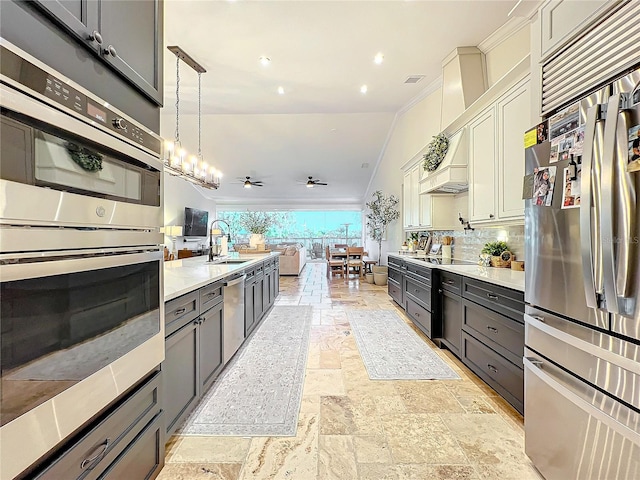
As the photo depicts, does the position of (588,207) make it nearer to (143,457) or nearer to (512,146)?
(512,146)

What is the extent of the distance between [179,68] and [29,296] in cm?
477

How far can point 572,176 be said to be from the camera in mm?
1279

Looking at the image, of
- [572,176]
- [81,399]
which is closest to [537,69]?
[572,176]

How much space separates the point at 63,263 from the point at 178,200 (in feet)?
33.2

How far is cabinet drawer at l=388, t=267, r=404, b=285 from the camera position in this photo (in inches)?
188

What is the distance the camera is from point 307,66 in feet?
14.1

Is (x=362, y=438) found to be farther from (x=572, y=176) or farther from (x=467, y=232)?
(x=467, y=232)

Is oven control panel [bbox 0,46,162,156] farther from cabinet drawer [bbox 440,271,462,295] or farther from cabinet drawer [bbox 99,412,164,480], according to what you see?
cabinet drawer [bbox 440,271,462,295]

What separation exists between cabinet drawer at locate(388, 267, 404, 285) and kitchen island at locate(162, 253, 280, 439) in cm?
245

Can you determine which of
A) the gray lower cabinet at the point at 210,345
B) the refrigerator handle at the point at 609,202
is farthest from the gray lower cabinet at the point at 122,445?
the refrigerator handle at the point at 609,202

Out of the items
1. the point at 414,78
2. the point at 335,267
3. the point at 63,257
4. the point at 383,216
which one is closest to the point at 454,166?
the point at 414,78

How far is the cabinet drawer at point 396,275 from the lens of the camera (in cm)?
478

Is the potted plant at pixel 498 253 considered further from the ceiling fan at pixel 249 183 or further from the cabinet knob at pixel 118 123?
the ceiling fan at pixel 249 183

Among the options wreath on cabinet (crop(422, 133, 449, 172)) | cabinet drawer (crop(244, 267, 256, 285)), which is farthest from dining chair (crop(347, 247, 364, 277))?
cabinet drawer (crop(244, 267, 256, 285))
